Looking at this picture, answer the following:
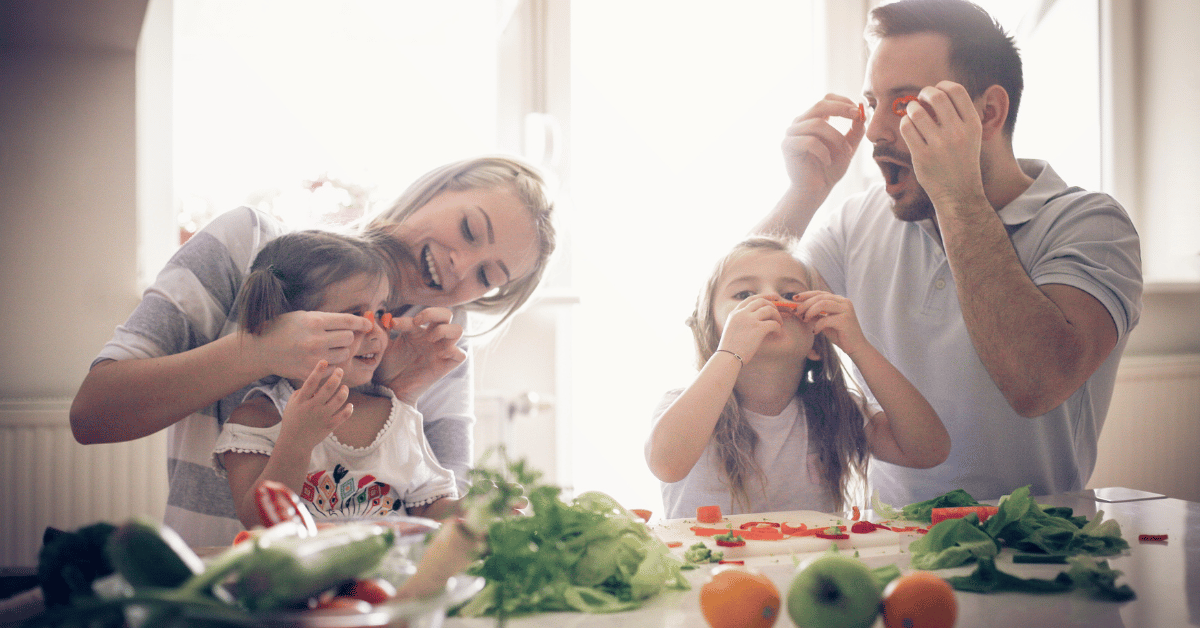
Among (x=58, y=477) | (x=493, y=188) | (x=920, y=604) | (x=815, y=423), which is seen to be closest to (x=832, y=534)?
(x=920, y=604)

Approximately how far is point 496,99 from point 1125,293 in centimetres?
157

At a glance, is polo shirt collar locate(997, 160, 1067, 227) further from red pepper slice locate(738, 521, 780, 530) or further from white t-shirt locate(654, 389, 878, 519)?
red pepper slice locate(738, 521, 780, 530)

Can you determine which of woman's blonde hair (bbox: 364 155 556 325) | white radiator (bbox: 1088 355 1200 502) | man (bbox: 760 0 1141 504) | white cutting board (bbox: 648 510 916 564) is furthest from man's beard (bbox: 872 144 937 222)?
white radiator (bbox: 1088 355 1200 502)

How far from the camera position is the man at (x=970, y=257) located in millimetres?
1174

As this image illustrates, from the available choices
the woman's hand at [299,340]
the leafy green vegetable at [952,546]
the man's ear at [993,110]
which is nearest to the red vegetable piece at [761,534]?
Answer: the leafy green vegetable at [952,546]

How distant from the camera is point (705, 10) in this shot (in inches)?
93.3

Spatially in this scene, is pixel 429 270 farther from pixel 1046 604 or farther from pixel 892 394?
pixel 1046 604

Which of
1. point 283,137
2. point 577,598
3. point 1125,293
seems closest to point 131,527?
point 577,598

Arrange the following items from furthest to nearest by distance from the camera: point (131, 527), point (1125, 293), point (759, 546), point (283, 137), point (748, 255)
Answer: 1. point (283, 137)
2. point (748, 255)
3. point (1125, 293)
4. point (759, 546)
5. point (131, 527)

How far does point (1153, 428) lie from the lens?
2.39 metres

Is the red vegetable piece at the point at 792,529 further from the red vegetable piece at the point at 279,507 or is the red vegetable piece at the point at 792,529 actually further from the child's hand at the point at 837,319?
the red vegetable piece at the point at 279,507

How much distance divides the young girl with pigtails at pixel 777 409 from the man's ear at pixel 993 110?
1.30 ft

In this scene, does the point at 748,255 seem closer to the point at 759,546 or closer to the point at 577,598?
the point at 759,546

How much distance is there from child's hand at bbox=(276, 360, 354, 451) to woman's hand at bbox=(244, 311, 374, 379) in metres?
0.05
